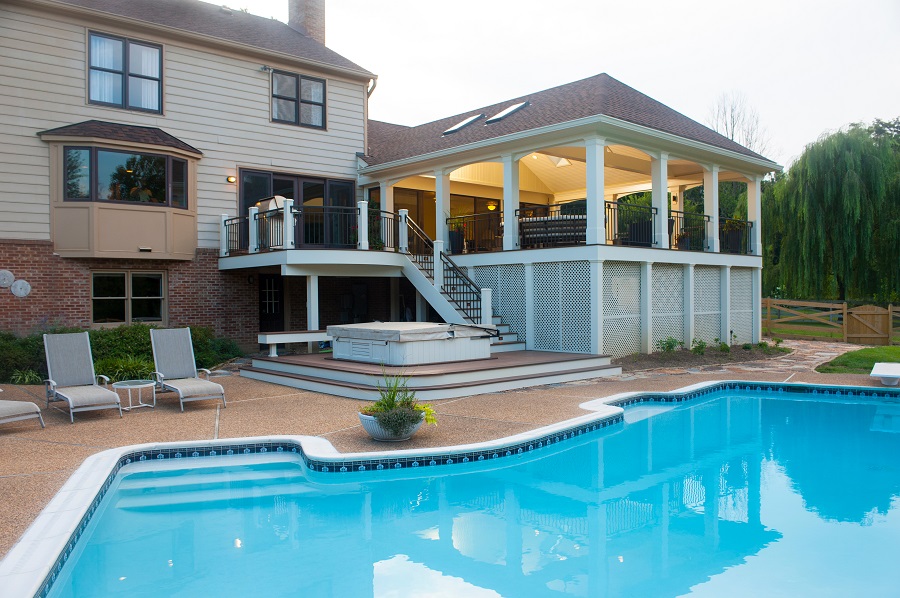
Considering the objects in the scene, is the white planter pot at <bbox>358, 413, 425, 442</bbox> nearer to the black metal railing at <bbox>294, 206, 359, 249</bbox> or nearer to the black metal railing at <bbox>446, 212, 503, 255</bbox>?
the black metal railing at <bbox>294, 206, 359, 249</bbox>

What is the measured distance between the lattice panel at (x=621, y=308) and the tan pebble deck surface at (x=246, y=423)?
5.65 ft

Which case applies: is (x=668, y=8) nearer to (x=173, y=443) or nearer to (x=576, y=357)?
(x=576, y=357)

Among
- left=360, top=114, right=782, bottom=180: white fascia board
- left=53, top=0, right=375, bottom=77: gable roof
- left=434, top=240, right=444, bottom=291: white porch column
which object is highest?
left=53, top=0, right=375, bottom=77: gable roof

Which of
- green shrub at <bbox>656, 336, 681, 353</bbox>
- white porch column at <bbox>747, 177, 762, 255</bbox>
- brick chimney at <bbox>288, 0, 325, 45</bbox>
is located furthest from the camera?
brick chimney at <bbox>288, 0, 325, 45</bbox>

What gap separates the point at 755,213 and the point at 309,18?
46.9 feet

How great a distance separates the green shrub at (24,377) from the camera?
12609 mm

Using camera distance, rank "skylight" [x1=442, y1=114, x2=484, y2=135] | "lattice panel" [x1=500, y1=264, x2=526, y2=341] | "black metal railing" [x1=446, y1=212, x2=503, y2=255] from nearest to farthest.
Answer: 1. "lattice panel" [x1=500, y1=264, x2=526, y2=341]
2. "black metal railing" [x1=446, y1=212, x2=503, y2=255]
3. "skylight" [x1=442, y1=114, x2=484, y2=135]

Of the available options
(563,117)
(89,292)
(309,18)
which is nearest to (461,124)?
(563,117)

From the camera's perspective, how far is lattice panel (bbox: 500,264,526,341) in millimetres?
15531

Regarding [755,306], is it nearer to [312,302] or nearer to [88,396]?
[312,302]

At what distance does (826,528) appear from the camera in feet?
19.1

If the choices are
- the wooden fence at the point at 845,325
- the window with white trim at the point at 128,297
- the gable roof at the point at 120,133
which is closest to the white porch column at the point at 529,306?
the gable roof at the point at 120,133

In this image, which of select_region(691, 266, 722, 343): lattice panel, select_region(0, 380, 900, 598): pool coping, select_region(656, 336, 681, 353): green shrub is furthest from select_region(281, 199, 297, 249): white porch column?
select_region(691, 266, 722, 343): lattice panel

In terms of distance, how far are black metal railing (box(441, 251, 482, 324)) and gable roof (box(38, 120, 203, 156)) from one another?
6576 mm
